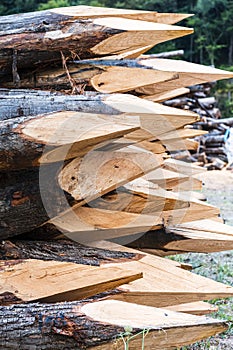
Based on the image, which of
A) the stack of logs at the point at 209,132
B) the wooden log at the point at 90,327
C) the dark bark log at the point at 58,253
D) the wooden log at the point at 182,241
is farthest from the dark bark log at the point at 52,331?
the stack of logs at the point at 209,132

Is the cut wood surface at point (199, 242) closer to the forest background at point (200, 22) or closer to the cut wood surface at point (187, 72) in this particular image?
the cut wood surface at point (187, 72)

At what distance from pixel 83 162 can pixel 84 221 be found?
27cm

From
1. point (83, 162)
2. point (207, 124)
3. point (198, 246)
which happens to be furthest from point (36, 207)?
point (207, 124)

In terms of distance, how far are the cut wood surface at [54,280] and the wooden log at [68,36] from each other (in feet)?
2.52

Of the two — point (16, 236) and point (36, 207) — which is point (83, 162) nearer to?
point (36, 207)

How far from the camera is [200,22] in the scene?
59.9 feet

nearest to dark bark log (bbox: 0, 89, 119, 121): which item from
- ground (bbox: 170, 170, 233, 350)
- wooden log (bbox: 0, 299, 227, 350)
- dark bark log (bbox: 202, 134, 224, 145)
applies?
wooden log (bbox: 0, 299, 227, 350)

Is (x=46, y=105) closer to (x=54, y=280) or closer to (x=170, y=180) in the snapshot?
(x=54, y=280)

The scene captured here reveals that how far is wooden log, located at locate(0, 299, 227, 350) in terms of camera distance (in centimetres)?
125

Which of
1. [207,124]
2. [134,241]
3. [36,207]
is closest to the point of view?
[36,207]

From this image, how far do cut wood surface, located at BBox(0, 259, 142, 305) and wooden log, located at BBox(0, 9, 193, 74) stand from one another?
770mm

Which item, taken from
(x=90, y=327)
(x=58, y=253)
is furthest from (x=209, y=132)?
(x=90, y=327)

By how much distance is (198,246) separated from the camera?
2.10 metres

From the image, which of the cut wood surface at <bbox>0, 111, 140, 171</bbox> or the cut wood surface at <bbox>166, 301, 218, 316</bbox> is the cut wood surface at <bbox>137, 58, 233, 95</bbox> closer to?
the cut wood surface at <bbox>0, 111, 140, 171</bbox>
